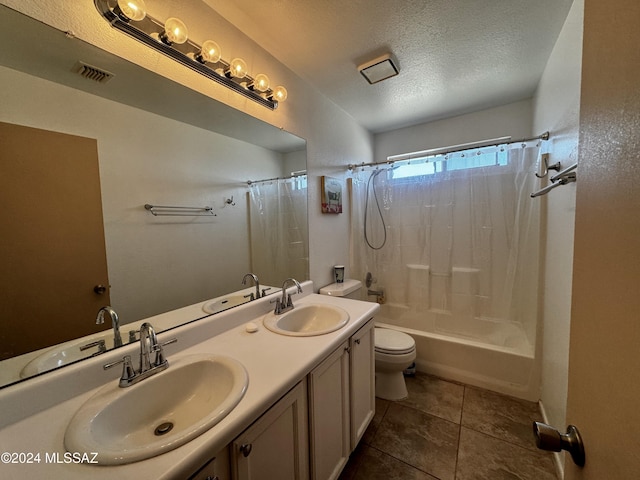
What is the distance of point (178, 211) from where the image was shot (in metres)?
1.17

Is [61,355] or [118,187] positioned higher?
[118,187]

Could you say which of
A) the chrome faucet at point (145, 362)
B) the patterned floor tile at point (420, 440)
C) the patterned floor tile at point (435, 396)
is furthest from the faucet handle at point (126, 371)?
the patterned floor tile at point (435, 396)

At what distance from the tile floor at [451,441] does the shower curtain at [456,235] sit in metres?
0.60

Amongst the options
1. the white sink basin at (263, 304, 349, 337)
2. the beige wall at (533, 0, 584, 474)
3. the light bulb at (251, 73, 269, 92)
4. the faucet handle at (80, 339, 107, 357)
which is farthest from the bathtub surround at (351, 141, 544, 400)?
the faucet handle at (80, 339, 107, 357)

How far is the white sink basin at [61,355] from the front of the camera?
30.1 inches

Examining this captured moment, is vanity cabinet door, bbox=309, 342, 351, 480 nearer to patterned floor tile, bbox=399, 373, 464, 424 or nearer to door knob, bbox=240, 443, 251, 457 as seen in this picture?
door knob, bbox=240, 443, 251, 457

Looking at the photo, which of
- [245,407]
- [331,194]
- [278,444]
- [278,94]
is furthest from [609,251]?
[331,194]

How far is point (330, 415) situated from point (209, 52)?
1.82 m

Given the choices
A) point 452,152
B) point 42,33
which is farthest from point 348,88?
point 42,33

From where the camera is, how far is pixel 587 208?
49 cm

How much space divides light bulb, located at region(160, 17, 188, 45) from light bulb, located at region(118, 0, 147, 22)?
83 millimetres

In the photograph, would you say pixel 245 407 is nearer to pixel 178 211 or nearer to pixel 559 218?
pixel 178 211

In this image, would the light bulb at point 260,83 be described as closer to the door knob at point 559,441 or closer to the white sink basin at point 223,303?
the white sink basin at point 223,303

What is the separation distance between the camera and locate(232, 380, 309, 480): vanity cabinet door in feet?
2.41
